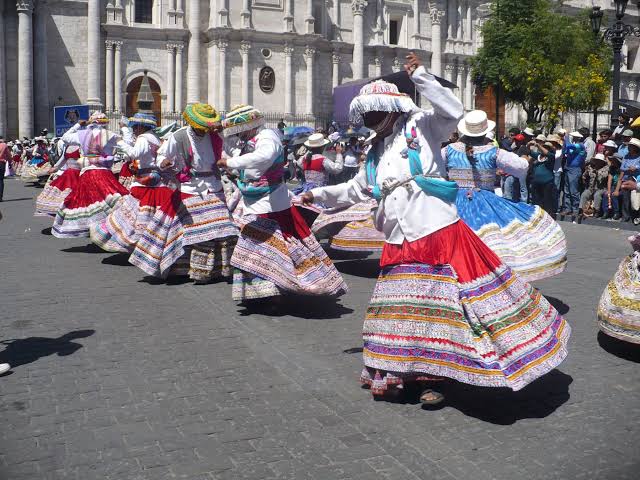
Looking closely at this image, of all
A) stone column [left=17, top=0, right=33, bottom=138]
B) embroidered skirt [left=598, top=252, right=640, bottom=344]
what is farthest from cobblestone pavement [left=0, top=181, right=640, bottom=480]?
stone column [left=17, top=0, right=33, bottom=138]

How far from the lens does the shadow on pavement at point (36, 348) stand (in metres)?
5.78

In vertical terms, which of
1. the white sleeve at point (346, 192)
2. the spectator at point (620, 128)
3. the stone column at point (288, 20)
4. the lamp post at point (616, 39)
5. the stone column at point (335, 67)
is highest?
the stone column at point (288, 20)

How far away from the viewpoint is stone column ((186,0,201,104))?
3762 centimetres

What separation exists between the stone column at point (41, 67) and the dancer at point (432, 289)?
33624 mm

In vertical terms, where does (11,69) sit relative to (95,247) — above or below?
above

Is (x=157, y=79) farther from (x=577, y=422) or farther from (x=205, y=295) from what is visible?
(x=577, y=422)

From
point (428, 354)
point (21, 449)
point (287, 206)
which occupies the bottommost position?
point (21, 449)

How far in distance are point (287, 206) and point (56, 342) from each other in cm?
240

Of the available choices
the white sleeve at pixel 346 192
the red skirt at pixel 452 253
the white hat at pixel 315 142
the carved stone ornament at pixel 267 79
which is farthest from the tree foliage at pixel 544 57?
the red skirt at pixel 452 253

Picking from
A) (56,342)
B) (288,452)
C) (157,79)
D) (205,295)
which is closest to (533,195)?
(205,295)

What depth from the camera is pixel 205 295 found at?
27.0 feet

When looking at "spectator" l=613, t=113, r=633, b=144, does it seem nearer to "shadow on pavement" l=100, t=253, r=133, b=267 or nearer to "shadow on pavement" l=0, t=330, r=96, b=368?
"shadow on pavement" l=100, t=253, r=133, b=267

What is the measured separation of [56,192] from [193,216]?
211 inches

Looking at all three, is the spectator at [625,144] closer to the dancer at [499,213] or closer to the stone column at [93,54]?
the dancer at [499,213]
